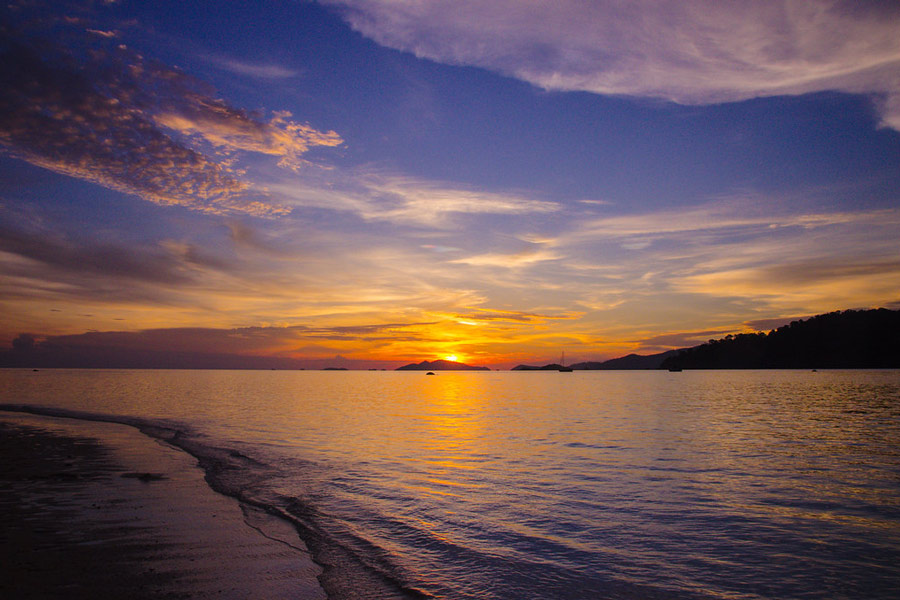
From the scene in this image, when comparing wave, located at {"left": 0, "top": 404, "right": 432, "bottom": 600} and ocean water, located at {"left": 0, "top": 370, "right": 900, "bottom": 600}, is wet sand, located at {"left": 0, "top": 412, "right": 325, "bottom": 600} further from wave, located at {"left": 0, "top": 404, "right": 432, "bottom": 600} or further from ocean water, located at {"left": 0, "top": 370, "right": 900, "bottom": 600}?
ocean water, located at {"left": 0, "top": 370, "right": 900, "bottom": 600}

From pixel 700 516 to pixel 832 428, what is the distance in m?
31.2

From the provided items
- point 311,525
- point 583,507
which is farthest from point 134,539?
point 583,507

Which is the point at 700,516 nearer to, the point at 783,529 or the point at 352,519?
the point at 783,529

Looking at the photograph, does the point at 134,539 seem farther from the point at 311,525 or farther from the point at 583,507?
the point at 583,507

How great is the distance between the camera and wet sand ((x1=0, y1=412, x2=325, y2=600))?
380 inches

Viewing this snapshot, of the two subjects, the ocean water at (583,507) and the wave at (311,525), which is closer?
the wave at (311,525)

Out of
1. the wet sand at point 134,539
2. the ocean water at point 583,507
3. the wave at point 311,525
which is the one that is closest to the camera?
the wet sand at point 134,539

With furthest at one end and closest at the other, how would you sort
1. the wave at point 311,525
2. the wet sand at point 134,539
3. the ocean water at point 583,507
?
1. the ocean water at point 583,507
2. the wave at point 311,525
3. the wet sand at point 134,539

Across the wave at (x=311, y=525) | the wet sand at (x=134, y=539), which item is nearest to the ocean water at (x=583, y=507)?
the wave at (x=311, y=525)

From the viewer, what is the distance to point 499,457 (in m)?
→ 27.7

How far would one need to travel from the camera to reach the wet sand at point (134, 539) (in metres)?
9.64

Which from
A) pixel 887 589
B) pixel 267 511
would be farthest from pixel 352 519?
pixel 887 589

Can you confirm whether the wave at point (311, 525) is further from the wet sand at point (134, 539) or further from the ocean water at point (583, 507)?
the wet sand at point (134, 539)

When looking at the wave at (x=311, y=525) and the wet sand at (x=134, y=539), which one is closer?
the wet sand at (x=134, y=539)
